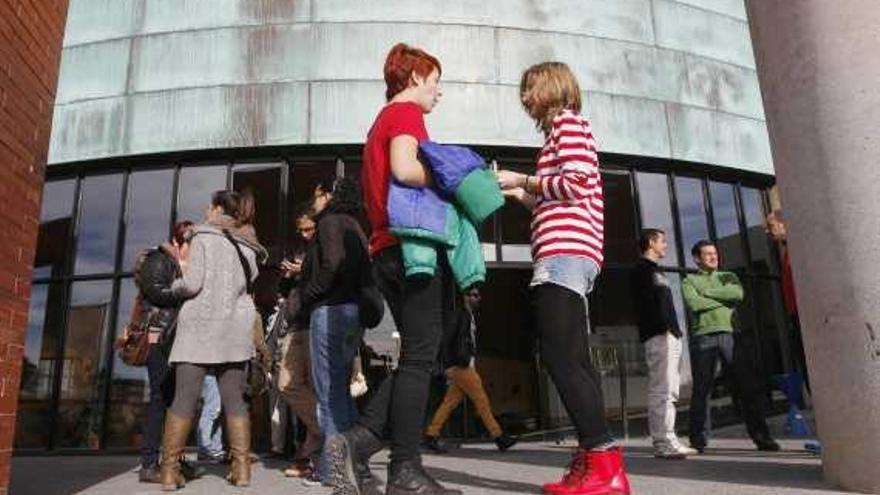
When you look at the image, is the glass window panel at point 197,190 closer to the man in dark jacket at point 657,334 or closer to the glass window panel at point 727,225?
the man in dark jacket at point 657,334

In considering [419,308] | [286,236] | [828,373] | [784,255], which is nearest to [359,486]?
[419,308]

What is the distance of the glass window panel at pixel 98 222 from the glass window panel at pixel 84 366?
1.20 feet

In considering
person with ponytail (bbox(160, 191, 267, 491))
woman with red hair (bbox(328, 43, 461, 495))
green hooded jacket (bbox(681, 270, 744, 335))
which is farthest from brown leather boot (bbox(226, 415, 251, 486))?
green hooded jacket (bbox(681, 270, 744, 335))

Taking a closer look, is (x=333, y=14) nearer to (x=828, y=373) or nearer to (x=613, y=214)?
(x=613, y=214)

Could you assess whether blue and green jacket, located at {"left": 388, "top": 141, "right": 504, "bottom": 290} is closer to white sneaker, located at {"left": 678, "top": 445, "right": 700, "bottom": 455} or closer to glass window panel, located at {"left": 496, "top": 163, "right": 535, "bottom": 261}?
white sneaker, located at {"left": 678, "top": 445, "right": 700, "bottom": 455}

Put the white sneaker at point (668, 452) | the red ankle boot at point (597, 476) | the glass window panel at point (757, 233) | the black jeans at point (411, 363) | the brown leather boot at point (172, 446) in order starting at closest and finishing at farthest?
1. the black jeans at point (411, 363)
2. the red ankle boot at point (597, 476)
3. the brown leather boot at point (172, 446)
4. the white sneaker at point (668, 452)
5. the glass window panel at point (757, 233)

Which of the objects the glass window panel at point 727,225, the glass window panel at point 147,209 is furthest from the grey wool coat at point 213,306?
the glass window panel at point 727,225

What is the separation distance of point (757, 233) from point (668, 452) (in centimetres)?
764

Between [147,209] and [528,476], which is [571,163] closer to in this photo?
[528,476]

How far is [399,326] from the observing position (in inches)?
135

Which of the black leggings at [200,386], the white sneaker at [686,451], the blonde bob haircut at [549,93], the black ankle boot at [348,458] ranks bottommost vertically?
the white sneaker at [686,451]

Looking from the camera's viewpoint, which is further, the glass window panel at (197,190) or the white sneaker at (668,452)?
the glass window panel at (197,190)

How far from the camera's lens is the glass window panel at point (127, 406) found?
1026 centimetres

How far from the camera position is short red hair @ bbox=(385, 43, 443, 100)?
3.74 meters
